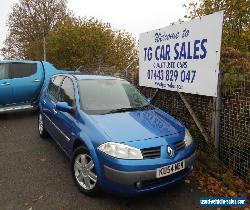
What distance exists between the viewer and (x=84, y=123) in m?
4.11

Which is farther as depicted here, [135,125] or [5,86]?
[5,86]

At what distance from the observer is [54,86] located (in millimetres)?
6102

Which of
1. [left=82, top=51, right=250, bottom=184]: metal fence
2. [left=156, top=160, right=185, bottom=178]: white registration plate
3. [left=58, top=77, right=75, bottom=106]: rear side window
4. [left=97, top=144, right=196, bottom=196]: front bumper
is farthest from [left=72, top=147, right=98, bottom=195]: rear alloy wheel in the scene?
[left=82, top=51, right=250, bottom=184]: metal fence

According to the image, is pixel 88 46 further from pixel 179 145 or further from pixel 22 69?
pixel 179 145

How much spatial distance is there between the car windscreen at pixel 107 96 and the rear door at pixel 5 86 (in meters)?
4.74

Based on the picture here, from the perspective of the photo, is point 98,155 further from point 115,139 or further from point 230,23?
point 230,23

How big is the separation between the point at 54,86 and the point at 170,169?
348 cm

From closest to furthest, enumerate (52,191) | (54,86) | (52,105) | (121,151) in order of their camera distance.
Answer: (121,151) < (52,191) < (52,105) < (54,86)

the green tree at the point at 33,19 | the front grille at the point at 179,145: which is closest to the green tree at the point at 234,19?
the front grille at the point at 179,145

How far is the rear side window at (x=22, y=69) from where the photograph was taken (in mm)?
9133

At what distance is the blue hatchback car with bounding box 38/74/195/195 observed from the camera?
349cm

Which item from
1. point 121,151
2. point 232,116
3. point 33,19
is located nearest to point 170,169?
point 121,151

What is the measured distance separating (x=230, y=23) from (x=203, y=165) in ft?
34.0

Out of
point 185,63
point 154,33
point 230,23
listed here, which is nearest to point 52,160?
point 185,63
